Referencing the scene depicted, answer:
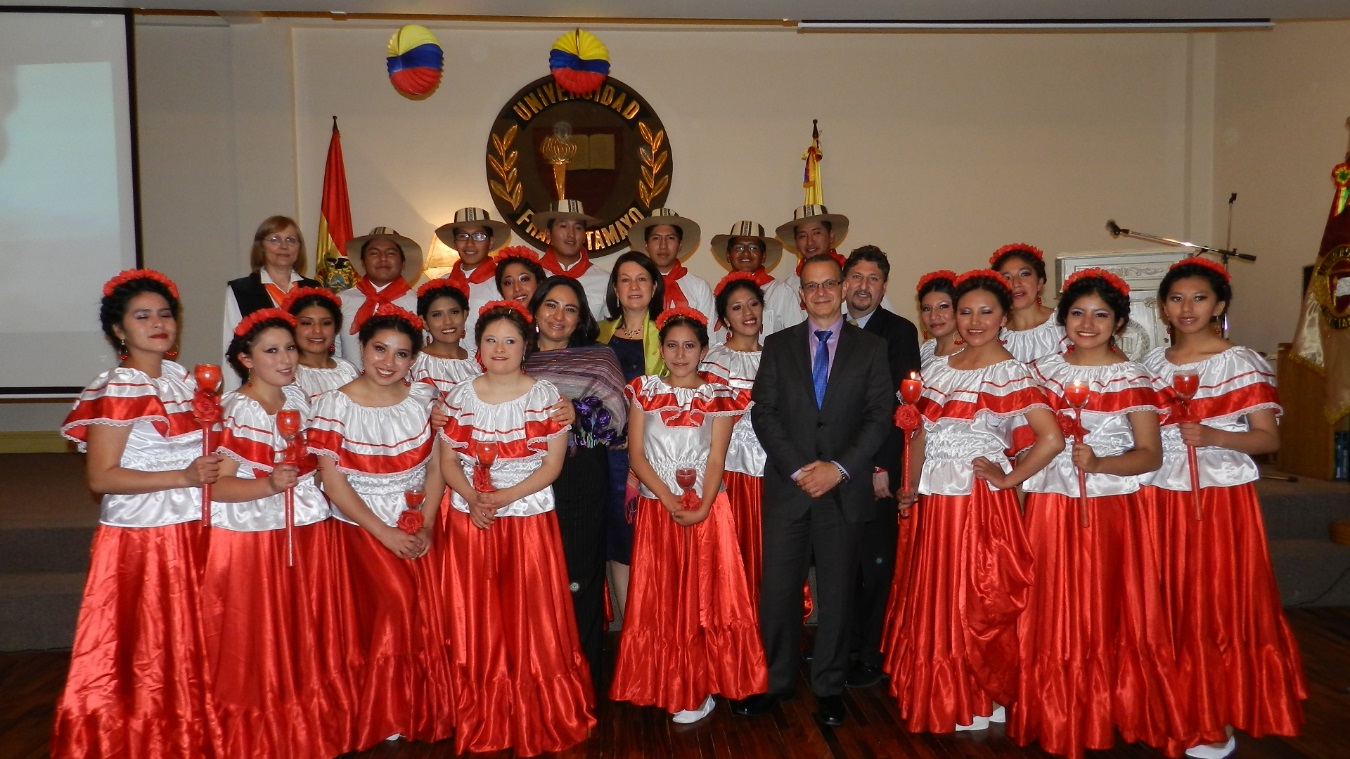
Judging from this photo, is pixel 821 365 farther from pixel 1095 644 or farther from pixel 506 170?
pixel 506 170

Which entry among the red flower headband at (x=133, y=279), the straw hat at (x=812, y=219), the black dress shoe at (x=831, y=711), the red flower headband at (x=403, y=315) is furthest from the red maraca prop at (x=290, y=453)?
the straw hat at (x=812, y=219)

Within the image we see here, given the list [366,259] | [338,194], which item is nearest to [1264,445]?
[366,259]

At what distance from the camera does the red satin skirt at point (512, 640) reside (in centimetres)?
325

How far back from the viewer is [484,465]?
3.22m

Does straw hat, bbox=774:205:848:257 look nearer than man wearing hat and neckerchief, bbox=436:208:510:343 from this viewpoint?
No

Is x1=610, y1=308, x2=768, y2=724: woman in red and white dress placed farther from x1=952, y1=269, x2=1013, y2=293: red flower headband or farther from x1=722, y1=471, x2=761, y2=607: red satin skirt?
x1=952, y1=269, x2=1013, y2=293: red flower headband

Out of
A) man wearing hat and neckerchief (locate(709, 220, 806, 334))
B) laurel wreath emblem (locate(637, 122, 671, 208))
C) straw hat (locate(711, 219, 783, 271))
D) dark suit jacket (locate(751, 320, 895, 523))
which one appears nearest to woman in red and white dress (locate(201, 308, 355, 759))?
dark suit jacket (locate(751, 320, 895, 523))

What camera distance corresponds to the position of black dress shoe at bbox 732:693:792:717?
356 cm

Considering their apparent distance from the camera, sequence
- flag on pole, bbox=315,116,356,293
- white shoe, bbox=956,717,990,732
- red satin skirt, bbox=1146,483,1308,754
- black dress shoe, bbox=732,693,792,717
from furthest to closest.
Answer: flag on pole, bbox=315,116,356,293 → black dress shoe, bbox=732,693,792,717 → white shoe, bbox=956,717,990,732 → red satin skirt, bbox=1146,483,1308,754

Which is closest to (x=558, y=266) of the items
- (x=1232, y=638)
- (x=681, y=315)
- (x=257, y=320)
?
(x=681, y=315)

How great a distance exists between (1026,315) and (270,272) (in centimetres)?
380

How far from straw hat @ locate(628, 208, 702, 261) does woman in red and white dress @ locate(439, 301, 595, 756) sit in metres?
2.20

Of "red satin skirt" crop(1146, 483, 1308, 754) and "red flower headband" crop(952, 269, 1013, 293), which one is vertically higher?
"red flower headband" crop(952, 269, 1013, 293)

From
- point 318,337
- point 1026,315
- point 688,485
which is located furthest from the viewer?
point 1026,315
